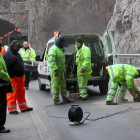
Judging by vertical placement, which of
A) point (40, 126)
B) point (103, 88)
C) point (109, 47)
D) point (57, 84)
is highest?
point (109, 47)

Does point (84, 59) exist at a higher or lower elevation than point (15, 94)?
higher

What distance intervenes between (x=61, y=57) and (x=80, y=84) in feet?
3.73

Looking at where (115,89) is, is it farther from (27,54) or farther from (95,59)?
(27,54)

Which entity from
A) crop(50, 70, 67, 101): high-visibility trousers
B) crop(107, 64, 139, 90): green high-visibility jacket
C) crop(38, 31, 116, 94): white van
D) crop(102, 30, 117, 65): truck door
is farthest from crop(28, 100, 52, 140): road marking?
crop(102, 30, 117, 65): truck door

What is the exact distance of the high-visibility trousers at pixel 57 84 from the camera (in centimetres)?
1082

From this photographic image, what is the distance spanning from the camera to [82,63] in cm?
1145

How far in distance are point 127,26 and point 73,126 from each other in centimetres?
1770

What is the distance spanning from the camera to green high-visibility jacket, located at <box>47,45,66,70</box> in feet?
35.2

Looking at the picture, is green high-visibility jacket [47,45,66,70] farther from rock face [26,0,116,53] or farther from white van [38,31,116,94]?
rock face [26,0,116,53]

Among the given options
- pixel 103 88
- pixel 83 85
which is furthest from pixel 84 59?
pixel 103 88

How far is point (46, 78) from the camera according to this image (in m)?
12.8

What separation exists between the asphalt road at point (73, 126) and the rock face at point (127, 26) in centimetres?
1241

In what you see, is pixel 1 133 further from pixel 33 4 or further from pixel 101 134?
pixel 33 4

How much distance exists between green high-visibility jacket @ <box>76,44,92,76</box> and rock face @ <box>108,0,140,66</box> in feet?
35.1
